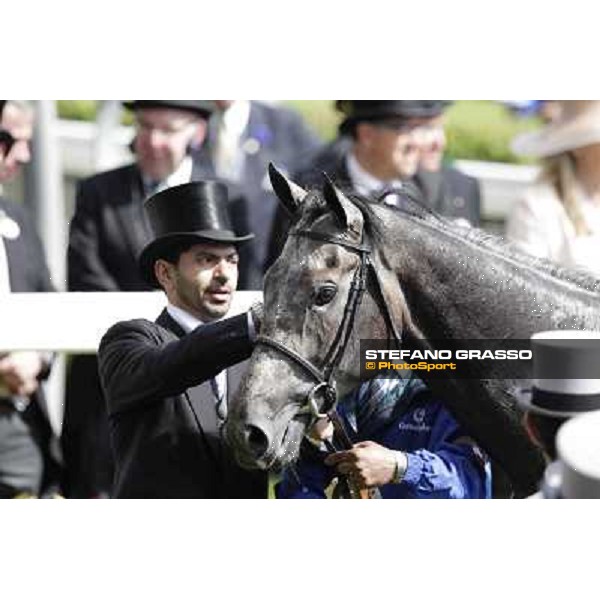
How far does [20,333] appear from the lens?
4.76 m

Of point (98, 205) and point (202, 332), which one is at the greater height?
point (98, 205)

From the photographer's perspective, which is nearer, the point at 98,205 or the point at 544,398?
the point at 544,398

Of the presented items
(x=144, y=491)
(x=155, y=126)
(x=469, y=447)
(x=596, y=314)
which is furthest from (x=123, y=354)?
(x=596, y=314)

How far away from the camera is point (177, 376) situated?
465 cm

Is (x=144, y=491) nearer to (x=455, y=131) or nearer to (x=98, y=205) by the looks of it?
(x=98, y=205)

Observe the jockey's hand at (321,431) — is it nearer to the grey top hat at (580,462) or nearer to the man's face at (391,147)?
the man's face at (391,147)

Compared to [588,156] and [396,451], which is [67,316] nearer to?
[396,451]

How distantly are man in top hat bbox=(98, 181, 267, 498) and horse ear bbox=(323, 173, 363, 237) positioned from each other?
1.73 ft

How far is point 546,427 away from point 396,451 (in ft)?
1.96

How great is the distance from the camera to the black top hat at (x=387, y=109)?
4672 mm

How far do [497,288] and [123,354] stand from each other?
55.3 inches

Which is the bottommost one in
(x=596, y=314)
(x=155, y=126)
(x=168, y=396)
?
(x=168, y=396)

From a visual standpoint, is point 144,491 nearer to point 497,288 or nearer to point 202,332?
point 202,332

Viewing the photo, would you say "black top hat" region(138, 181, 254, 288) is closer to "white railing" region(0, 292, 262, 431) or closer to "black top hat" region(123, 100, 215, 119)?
"white railing" region(0, 292, 262, 431)
